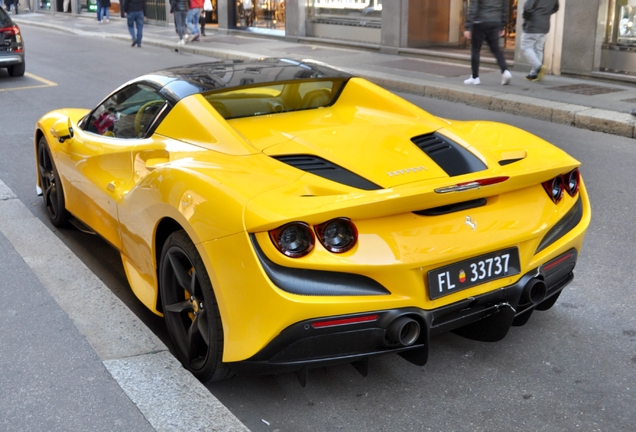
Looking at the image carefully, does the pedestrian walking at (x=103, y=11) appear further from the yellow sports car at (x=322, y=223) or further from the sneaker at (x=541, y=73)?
the yellow sports car at (x=322, y=223)

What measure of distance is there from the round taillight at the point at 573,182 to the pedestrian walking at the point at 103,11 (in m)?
31.3

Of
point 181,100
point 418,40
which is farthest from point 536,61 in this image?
point 181,100

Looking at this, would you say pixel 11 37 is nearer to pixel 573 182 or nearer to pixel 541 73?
pixel 541 73

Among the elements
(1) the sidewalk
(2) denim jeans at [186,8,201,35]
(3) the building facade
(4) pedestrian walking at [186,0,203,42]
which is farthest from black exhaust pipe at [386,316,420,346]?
(2) denim jeans at [186,8,201,35]

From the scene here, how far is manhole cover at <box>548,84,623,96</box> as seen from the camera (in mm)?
11859

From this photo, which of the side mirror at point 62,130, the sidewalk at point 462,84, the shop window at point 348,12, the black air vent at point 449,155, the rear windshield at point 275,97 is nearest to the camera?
the black air vent at point 449,155

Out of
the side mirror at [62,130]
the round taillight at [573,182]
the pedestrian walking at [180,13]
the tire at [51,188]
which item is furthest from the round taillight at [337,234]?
the pedestrian walking at [180,13]

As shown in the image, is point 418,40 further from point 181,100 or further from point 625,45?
point 181,100

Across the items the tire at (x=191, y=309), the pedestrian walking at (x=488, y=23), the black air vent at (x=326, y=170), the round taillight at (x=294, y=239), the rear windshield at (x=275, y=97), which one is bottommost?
the tire at (x=191, y=309)

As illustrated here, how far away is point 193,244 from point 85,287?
4.57 feet

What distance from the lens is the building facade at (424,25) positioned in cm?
1307

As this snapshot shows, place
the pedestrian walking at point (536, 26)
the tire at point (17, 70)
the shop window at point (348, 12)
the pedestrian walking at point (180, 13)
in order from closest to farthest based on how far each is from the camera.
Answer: the pedestrian walking at point (536, 26), the tire at point (17, 70), the shop window at point (348, 12), the pedestrian walking at point (180, 13)

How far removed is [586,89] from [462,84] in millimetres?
1932

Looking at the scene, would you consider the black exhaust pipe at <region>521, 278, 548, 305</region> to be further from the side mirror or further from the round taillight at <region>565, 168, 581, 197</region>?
the side mirror
